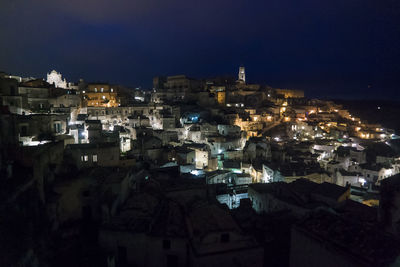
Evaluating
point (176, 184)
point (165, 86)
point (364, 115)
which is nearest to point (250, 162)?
point (176, 184)

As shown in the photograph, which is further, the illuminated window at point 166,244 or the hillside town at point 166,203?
the illuminated window at point 166,244

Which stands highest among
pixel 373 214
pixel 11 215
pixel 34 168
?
pixel 34 168

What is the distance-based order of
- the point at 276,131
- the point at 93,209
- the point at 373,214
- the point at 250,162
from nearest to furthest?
the point at 93,209, the point at 373,214, the point at 250,162, the point at 276,131

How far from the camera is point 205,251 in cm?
988

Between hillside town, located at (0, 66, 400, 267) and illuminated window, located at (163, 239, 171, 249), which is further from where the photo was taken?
illuminated window, located at (163, 239, 171, 249)

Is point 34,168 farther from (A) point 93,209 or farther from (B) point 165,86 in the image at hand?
(B) point 165,86

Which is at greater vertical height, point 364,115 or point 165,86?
point 165,86

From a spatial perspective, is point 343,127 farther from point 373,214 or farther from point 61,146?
point 61,146

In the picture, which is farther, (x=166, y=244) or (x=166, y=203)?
(x=166, y=203)

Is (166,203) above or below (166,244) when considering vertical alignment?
above

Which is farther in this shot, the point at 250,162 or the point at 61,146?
the point at 250,162

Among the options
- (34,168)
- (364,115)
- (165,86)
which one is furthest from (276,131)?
(364,115)

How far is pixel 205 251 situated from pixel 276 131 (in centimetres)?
3840

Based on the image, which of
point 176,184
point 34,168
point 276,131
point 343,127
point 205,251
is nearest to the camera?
point 205,251
